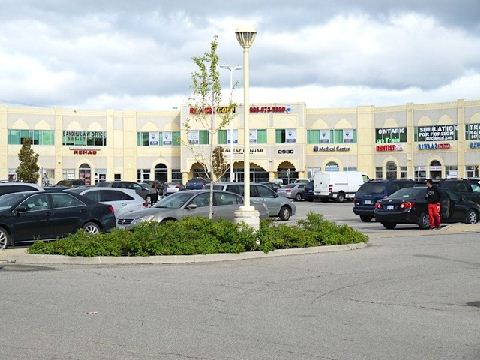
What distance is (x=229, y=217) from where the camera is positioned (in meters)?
21.3

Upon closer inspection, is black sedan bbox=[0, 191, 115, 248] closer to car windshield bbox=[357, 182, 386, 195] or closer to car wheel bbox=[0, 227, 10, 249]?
car wheel bbox=[0, 227, 10, 249]

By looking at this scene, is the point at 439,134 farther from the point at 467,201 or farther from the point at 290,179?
the point at 467,201

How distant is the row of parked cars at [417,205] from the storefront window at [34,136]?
55.7 meters

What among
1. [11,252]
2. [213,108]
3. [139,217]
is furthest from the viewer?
[213,108]

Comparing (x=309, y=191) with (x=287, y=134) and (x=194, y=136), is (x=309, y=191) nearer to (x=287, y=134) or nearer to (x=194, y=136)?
(x=287, y=134)

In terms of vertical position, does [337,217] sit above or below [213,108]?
below

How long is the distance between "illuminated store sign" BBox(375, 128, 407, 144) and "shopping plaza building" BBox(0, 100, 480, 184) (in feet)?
0.36

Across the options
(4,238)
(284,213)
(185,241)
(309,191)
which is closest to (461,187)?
(284,213)

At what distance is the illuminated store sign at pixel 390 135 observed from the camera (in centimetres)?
7588

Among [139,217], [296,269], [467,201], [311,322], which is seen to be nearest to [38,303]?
[311,322]

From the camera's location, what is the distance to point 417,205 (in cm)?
2331

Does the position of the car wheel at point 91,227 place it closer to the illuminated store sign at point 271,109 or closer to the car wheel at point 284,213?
the car wheel at point 284,213

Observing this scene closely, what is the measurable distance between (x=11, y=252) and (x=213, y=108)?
8.00 m

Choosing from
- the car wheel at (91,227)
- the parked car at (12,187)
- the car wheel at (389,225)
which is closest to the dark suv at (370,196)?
the car wheel at (389,225)
